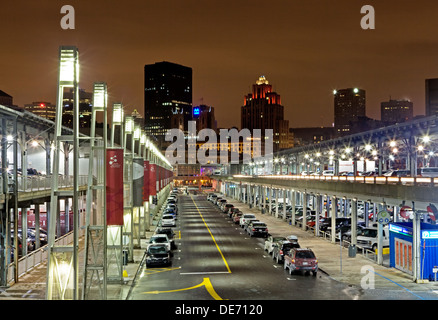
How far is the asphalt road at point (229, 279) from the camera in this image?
2458cm

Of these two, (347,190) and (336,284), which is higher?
(347,190)

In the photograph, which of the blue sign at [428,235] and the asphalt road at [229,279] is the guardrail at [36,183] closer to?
the asphalt road at [229,279]


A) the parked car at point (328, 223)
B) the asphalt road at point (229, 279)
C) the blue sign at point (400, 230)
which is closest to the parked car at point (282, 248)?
the asphalt road at point (229, 279)

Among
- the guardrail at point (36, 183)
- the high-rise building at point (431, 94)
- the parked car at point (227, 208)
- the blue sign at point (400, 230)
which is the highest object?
the high-rise building at point (431, 94)

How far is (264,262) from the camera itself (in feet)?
115

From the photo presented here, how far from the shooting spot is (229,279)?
28469mm

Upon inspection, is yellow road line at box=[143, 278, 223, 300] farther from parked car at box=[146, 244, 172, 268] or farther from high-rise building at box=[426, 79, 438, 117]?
high-rise building at box=[426, 79, 438, 117]

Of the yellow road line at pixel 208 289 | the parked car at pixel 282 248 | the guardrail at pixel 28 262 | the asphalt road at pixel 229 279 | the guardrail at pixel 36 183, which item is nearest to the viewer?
the yellow road line at pixel 208 289

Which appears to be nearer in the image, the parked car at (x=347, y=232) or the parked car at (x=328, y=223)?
the parked car at (x=347, y=232)

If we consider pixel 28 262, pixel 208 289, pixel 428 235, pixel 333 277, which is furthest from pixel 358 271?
pixel 28 262

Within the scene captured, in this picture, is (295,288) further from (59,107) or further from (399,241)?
(59,107)

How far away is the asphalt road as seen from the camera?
24578 mm

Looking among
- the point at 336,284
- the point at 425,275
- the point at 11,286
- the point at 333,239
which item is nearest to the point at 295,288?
the point at 336,284
